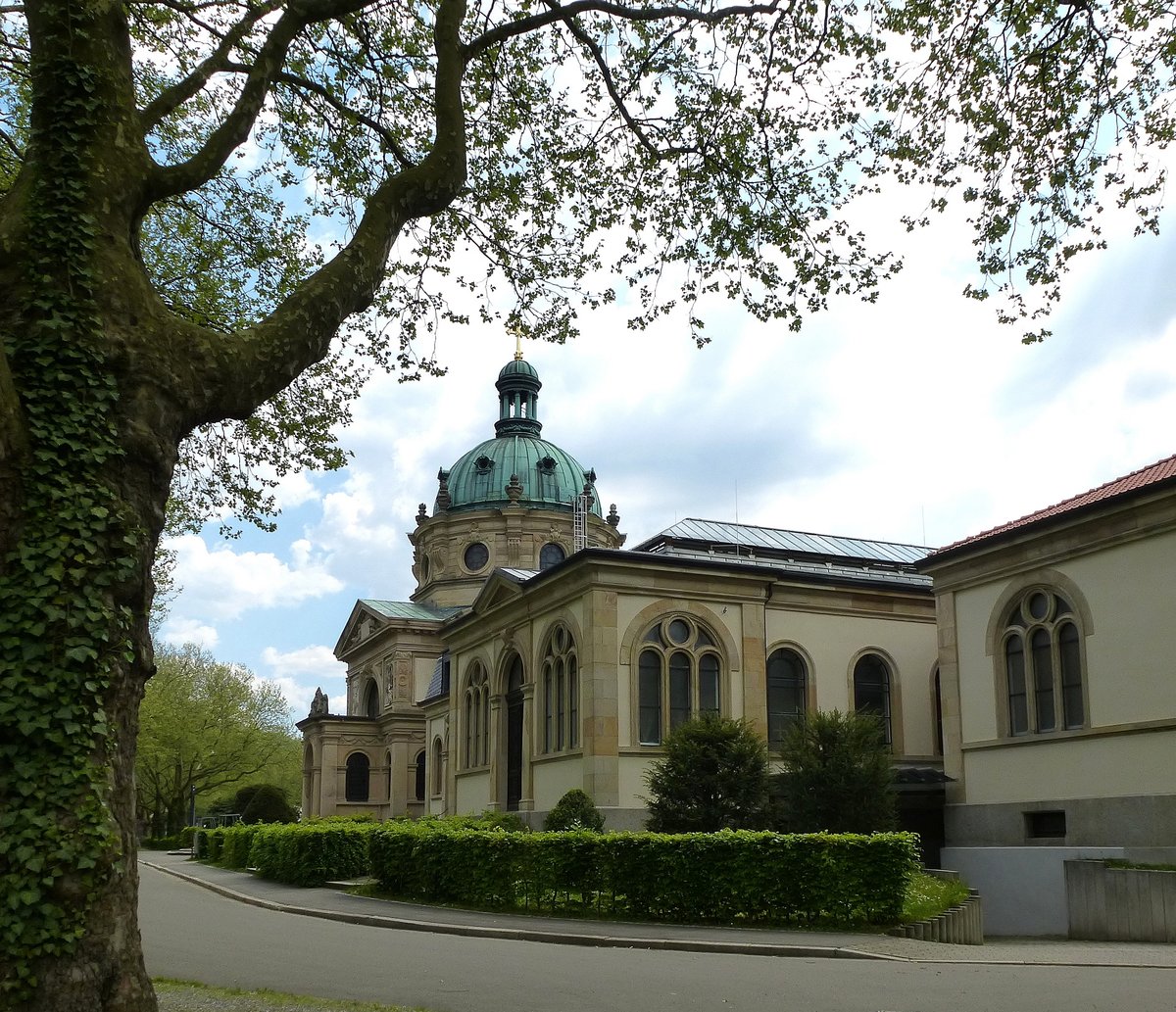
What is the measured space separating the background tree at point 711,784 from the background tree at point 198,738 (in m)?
48.5

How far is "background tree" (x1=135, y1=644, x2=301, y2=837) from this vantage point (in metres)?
67.2

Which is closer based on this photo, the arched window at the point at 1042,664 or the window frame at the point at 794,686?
the arched window at the point at 1042,664

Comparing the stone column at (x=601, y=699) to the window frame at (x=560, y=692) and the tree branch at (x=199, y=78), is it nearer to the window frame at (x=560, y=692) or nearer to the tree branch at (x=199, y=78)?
the window frame at (x=560, y=692)

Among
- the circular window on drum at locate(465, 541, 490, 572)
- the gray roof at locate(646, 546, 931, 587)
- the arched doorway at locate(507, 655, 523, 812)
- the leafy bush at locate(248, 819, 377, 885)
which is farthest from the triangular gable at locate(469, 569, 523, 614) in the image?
the circular window on drum at locate(465, 541, 490, 572)

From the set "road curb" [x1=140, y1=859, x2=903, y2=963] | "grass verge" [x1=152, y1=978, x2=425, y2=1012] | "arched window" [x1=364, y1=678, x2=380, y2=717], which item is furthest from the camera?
"arched window" [x1=364, y1=678, x2=380, y2=717]

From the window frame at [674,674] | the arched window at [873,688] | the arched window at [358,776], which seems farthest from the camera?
the arched window at [358,776]

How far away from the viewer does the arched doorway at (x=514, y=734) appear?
34.3 metres

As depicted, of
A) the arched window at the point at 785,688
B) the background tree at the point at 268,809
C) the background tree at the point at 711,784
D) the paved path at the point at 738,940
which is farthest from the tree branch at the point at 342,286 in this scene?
the background tree at the point at 268,809

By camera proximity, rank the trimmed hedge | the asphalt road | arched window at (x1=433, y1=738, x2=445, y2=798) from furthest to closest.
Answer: arched window at (x1=433, y1=738, x2=445, y2=798) → the trimmed hedge → the asphalt road

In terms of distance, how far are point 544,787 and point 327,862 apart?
6.41m

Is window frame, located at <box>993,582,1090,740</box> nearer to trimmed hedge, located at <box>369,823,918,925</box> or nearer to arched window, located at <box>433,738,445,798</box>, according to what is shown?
trimmed hedge, located at <box>369,823,918,925</box>

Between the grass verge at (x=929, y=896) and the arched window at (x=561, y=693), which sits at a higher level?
the arched window at (x=561, y=693)

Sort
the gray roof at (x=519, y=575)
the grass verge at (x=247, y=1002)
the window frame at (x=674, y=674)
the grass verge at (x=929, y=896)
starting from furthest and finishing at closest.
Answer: the gray roof at (x=519, y=575) → the window frame at (x=674, y=674) → the grass verge at (x=929, y=896) → the grass verge at (x=247, y=1002)

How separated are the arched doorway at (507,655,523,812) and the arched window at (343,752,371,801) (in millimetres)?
34848
